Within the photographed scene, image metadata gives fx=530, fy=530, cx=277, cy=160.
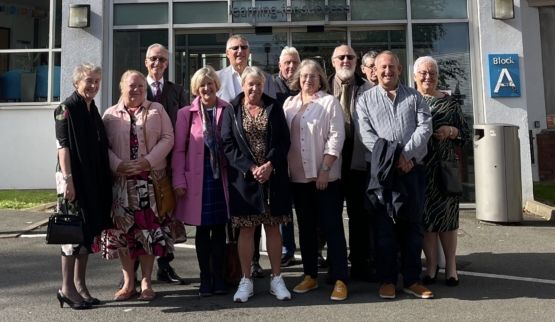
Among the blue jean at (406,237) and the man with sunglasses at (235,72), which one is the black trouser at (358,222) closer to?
the blue jean at (406,237)

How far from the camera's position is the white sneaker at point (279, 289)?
14.5 feet

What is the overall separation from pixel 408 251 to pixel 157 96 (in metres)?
2.69

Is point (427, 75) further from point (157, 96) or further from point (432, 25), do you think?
point (432, 25)

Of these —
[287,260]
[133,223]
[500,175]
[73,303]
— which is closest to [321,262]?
[287,260]

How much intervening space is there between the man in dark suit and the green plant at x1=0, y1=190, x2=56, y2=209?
5.41 meters

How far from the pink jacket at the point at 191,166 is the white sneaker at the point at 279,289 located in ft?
2.64

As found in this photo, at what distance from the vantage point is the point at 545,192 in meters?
10.5

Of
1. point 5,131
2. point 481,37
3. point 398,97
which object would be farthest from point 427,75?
point 5,131

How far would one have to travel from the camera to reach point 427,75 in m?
4.88

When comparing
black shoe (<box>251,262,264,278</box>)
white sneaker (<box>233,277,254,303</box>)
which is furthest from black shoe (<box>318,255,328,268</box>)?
white sneaker (<box>233,277,254,303</box>)

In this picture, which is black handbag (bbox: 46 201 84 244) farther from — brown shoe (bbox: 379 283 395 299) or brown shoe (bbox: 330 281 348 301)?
brown shoe (bbox: 379 283 395 299)

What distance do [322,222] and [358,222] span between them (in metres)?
0.61

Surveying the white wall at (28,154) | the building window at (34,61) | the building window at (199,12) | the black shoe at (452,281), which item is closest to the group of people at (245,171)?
the black shoe at (452,281)

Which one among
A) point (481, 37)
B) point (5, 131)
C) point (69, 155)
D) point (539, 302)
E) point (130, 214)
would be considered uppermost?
point (481, 37)
